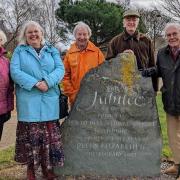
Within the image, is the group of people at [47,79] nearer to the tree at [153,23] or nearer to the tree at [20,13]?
the tree at [20,13]

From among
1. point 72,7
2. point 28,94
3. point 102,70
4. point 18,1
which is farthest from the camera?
point 72,7

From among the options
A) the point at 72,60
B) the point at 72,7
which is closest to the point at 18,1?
the point at 72,7

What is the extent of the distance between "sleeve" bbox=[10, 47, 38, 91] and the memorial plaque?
897 millimetres

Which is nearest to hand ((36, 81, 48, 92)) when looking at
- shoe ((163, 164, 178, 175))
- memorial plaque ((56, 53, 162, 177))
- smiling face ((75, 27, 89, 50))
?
memorial plaque ((56, 53, 162, 177))

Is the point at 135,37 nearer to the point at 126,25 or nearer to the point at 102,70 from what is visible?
the point at 126,25

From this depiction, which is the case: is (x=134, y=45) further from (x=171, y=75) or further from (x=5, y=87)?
(x=5, y=87)

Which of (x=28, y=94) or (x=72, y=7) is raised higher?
(x=72, y=7)

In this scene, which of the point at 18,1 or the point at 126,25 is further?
the point at 18,1

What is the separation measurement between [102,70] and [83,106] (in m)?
0.57

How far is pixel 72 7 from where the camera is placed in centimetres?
3522

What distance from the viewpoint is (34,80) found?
6.11m

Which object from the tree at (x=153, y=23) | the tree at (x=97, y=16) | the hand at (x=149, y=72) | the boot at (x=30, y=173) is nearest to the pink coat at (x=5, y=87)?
the boot at (x=30, y=173)

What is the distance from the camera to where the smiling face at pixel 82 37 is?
6.65m

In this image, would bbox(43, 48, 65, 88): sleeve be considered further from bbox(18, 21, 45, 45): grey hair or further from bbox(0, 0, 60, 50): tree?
bbox(0, 0, 60, 50): tree
